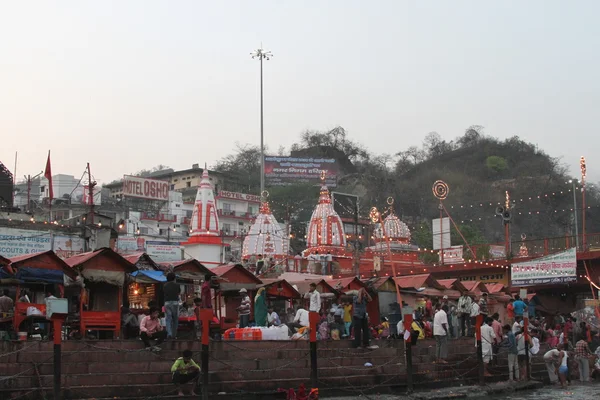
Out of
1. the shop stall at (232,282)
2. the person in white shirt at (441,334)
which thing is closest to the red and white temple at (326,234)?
the shop stall at (232,282)

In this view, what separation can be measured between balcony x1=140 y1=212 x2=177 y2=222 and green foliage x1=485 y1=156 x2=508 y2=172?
36.2 metres

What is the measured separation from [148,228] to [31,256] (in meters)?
47.8

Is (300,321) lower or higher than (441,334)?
higher

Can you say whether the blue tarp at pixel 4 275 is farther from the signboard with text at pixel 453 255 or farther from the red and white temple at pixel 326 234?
the red and white temple at pixel 326 234

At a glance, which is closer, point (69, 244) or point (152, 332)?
point (152, 332)

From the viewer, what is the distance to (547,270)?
32.8 meters

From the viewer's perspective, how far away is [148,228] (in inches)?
2579

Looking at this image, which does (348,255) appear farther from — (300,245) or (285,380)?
(285,380)

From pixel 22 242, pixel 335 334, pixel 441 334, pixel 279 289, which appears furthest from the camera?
pixel 22 242

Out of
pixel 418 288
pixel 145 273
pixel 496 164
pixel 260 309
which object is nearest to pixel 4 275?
pixel 145 273

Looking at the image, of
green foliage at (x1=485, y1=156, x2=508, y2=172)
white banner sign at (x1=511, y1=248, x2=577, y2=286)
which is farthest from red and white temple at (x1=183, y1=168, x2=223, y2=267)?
green foliage at (x1=485, y1=156, x2=508, y2=172)

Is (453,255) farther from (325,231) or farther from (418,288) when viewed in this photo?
(418,288)

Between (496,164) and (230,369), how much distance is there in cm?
7560

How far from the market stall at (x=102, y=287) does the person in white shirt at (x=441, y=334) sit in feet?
24.2
